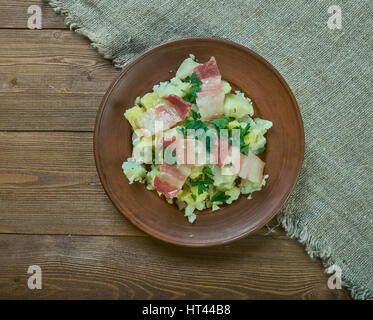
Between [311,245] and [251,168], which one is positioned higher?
[251,168]

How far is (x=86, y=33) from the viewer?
151 cm

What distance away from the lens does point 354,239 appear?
4.89ft

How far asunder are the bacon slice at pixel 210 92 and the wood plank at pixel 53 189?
53 centimetres

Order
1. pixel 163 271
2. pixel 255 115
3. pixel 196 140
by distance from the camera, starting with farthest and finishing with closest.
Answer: pixel 163 271 < pixel 255 115 < pixel 196 140

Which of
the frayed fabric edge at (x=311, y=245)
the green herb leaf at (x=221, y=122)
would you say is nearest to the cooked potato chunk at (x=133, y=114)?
the green herb leaf at (x=221, y=122)

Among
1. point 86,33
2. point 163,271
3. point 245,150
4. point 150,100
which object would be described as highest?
point 86,33

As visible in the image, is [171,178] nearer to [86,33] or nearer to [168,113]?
[168,113]

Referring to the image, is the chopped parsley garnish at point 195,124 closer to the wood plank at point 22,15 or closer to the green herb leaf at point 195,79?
the green herb leaf at point 195,79

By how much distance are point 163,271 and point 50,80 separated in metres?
0.97

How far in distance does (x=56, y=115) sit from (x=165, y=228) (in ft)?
2.25

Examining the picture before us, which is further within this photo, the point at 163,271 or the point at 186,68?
the point at 163,271

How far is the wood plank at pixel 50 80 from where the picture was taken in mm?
1521

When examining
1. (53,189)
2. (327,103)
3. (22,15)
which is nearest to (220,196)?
(327,103)

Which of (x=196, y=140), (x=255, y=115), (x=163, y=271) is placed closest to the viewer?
(x=196, y=140)
